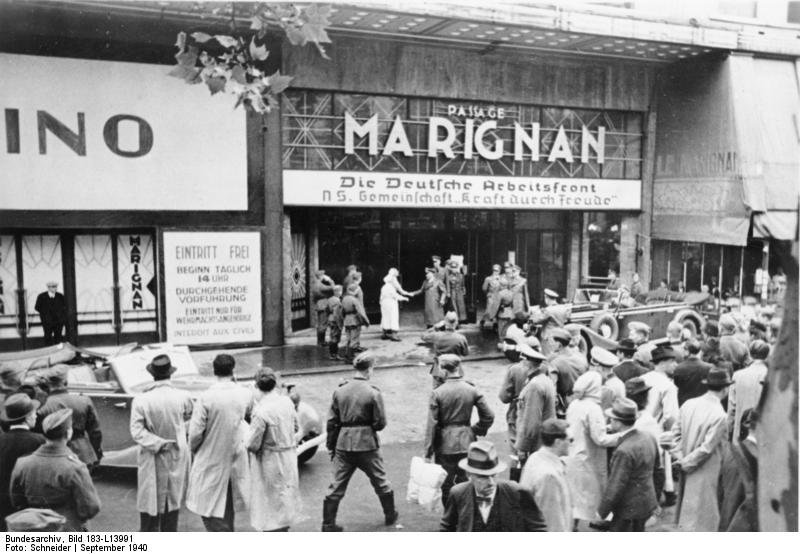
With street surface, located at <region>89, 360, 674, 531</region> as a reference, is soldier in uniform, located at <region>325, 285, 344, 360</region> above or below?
above

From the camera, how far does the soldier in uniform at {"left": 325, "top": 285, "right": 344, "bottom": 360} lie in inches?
567

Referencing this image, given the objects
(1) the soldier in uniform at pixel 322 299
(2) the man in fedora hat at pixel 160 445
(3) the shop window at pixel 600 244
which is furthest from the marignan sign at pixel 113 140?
(3) the shop window at pixel 600 244

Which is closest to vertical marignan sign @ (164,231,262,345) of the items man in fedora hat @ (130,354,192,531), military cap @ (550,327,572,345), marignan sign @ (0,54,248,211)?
marignan sign @ (0,54,248,211)

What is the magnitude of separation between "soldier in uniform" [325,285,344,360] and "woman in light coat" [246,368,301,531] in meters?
8.05

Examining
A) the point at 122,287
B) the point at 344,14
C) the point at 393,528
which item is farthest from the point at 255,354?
the point at 393,528

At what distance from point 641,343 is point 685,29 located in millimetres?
11027

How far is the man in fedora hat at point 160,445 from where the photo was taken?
6152 millimetres

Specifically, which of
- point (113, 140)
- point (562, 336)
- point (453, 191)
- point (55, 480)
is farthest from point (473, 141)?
point (55, 480)

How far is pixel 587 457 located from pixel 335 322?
28.2 feet

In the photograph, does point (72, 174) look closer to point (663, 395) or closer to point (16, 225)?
point (16, 225)

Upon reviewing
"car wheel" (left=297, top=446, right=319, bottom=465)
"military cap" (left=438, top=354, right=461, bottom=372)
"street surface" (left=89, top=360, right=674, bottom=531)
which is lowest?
"street surface" (left=89, top=360, right=674, bottom=531)

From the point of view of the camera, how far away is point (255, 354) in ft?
50.6

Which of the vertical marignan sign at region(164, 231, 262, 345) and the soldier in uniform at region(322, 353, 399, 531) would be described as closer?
the soldier in uniform at region(322, 353, 399, 531)

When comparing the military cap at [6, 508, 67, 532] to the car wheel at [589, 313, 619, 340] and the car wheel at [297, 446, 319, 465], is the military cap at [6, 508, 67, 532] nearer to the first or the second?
the car wheel at [297, 446, 319, 465]
